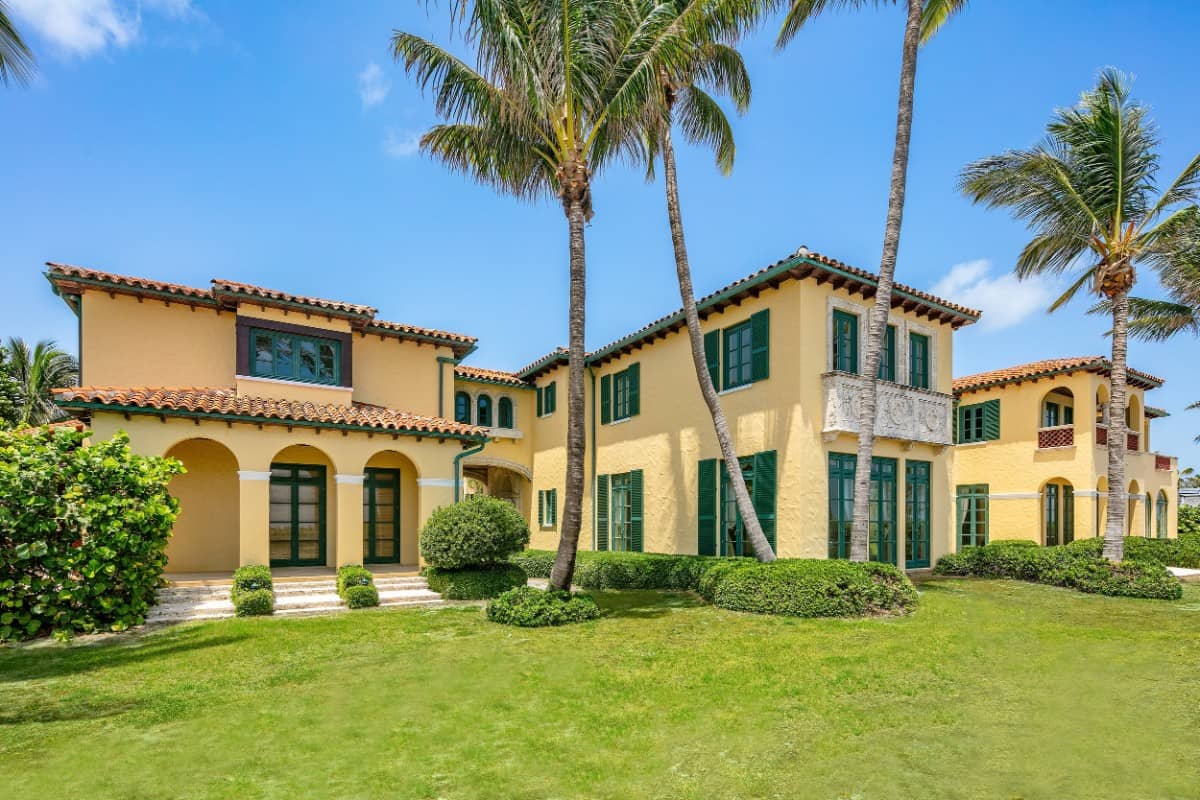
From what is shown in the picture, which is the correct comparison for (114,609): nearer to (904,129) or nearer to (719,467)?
(719,467)

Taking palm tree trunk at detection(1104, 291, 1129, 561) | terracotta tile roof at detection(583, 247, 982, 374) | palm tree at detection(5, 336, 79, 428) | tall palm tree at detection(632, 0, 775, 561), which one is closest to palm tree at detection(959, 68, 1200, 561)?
palm tree trunk at detection(1104, 291, 1129, 561)

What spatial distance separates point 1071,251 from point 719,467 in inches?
403

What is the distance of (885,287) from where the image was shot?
12734 millimetres

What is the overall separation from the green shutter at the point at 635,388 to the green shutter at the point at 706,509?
11.8ft

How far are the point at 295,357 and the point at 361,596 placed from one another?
6663 mm

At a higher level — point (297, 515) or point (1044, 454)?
point (1044, 454)

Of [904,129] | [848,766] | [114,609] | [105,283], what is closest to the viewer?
[848,766]

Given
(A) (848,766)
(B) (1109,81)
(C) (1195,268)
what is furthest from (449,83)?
(C) (1195,268)

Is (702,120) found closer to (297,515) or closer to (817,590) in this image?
(817,590)

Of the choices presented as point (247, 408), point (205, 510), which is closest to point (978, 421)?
point (247, 408)

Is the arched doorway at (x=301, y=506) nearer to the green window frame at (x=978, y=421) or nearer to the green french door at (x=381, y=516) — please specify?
the green french door at (x=381, y=516)

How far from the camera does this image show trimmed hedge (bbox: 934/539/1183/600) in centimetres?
1403

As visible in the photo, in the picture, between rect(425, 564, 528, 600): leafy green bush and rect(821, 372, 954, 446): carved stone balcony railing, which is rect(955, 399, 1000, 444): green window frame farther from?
rect(425, 564, 528, 600): leafy green bush

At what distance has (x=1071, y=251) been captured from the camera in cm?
1599
